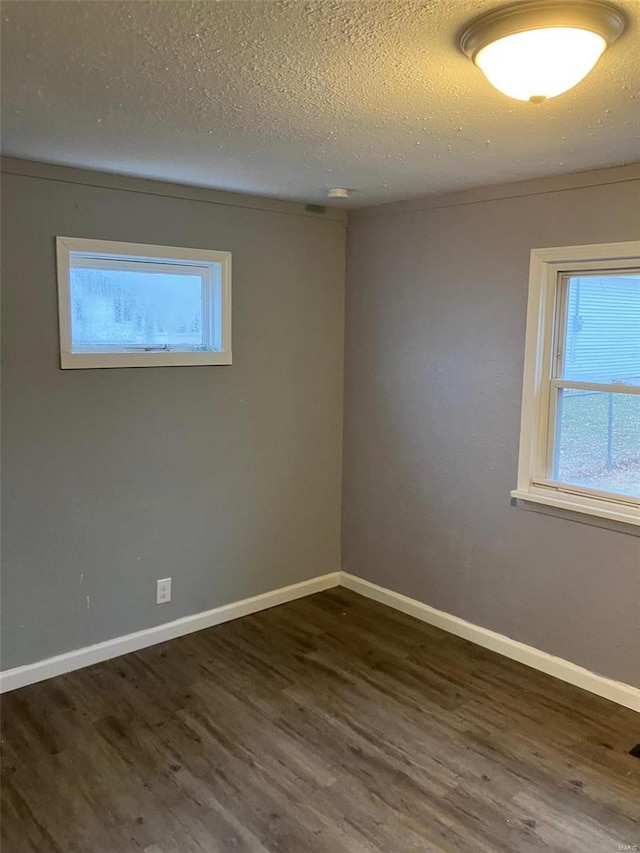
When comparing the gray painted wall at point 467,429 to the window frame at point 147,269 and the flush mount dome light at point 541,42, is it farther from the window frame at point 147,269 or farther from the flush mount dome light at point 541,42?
the flush mount dome light at point 541,42

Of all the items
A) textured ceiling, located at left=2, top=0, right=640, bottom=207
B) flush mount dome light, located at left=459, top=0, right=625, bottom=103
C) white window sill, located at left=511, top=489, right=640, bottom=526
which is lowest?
white window sill, located at left=511, top=489, right=640, bottom=526

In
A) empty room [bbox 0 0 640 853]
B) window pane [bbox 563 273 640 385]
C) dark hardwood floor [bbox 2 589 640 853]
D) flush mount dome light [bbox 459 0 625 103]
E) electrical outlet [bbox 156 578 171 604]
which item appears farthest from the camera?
electrical outlet [bbox 156 578 171 604]

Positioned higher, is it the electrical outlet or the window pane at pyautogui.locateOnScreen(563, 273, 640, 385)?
the window pane at pyautogui.locateOnScreen(563, 273, 640, 385)

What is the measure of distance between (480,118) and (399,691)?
2.28 m

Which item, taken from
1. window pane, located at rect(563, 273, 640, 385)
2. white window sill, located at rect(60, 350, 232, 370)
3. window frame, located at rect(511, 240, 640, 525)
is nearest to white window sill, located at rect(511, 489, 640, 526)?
window frame, located at rect(511, 240, 640, 525)

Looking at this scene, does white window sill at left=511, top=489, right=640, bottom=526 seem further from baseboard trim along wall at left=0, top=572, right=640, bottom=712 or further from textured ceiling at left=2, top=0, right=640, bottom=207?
textured ceiling at left=2, top=0, right=640, bottom=207

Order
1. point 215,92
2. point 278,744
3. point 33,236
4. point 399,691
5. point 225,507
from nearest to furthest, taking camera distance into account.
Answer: point 215,92
point 278,744
point 33,236
point 399,691
point 225,507

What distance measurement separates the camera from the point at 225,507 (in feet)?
11.6

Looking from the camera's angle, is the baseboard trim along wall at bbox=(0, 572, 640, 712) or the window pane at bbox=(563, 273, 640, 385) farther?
the baseboard trim along wall at bbox=(0, 572, 640, 712)

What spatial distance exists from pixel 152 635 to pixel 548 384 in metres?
2.23

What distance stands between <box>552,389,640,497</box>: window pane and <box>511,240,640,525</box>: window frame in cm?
4

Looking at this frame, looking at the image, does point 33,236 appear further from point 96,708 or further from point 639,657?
point 639,657

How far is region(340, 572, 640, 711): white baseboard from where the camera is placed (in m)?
2.86

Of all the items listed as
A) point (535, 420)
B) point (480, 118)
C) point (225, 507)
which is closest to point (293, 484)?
point (225, 507)
